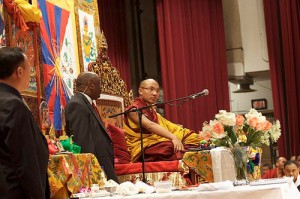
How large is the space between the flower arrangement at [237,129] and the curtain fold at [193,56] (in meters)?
5.19

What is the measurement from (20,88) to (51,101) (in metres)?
2.95

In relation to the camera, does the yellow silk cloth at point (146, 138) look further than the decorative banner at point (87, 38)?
No

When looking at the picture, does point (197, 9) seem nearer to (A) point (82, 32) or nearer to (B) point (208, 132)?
(A) point (82, 32)

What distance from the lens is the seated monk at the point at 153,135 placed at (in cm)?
529

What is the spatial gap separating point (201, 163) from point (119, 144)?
950mm

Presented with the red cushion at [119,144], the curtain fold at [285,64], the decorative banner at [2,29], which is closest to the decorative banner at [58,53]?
the red cushion at [119,144]

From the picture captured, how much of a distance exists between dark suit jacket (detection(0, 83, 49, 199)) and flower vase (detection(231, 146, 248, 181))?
5.26ft

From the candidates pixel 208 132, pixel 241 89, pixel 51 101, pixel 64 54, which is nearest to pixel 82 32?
pixel 64 54

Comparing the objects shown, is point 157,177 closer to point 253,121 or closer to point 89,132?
point 89,132

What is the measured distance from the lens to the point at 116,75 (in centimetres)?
589

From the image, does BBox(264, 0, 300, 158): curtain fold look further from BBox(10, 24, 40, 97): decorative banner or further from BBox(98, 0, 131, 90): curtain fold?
BBox(10, 24, 40, 97): decorative banner

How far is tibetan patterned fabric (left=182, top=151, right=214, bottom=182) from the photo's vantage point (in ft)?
14.9

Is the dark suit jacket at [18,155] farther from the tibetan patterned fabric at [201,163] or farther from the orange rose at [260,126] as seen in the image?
the tibetan patterned fabric at [201,163]

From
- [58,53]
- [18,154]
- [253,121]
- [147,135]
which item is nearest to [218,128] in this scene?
[253,121]
